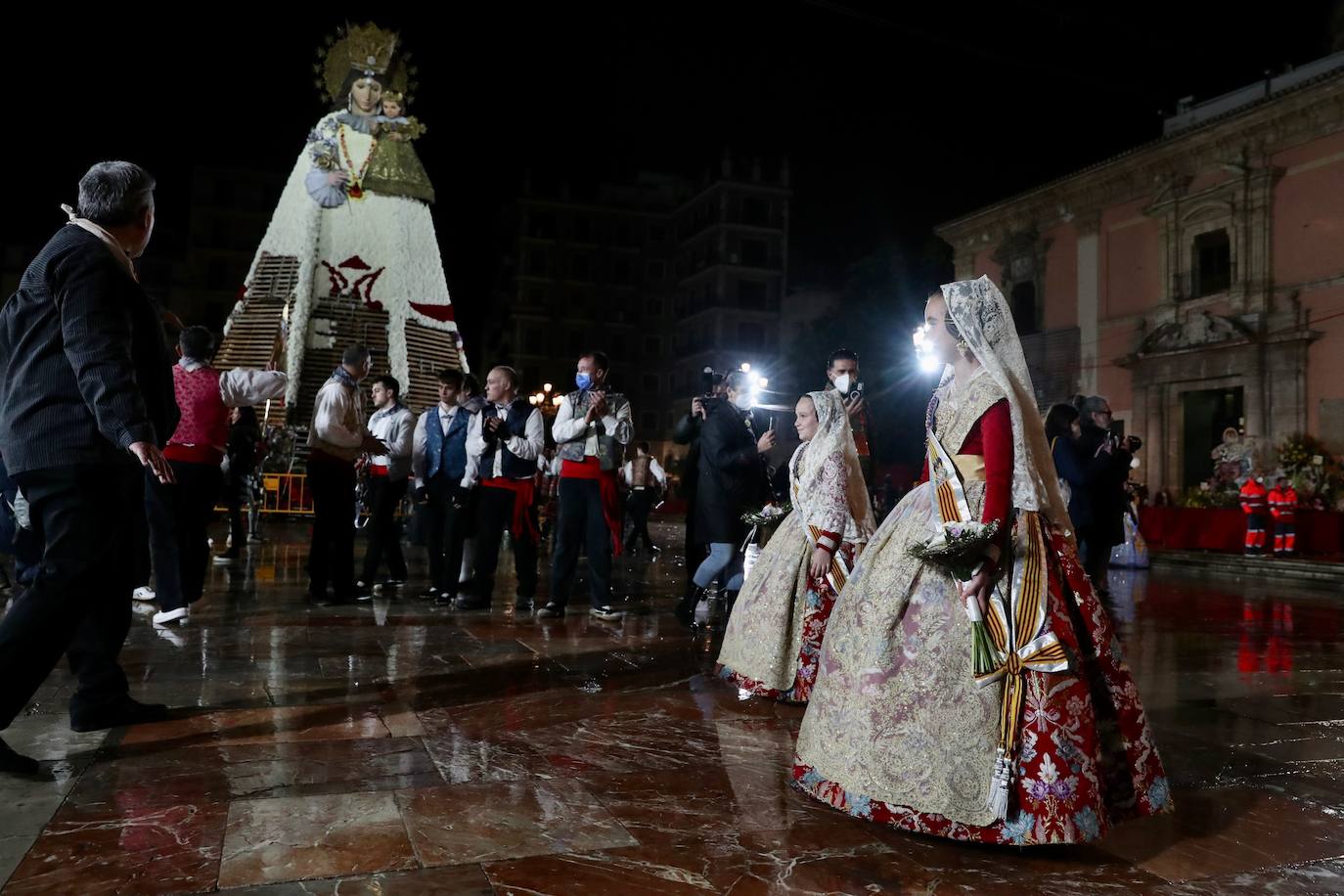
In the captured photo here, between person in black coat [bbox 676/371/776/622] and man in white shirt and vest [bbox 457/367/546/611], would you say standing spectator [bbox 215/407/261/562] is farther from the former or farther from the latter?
person in black coat [bbox 676/371/776/622]

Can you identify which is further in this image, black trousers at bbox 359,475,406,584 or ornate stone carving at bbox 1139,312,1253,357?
ornate stone carving at bbox 1139,312,1253,357

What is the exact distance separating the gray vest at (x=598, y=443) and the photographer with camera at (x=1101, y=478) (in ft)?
11.8

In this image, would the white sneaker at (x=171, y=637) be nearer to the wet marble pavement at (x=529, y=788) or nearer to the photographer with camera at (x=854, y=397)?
the wet marble pavement at (x=529, y=788)

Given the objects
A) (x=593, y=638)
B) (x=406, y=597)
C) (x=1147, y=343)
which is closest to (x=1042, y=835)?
(x=593, y=638)

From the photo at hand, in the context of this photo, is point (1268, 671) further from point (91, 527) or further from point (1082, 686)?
point (91, 527)

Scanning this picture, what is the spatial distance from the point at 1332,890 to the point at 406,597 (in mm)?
6481

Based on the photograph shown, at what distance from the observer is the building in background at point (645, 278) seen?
184ft

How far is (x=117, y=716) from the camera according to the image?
345 cm

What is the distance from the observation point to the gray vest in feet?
21.4

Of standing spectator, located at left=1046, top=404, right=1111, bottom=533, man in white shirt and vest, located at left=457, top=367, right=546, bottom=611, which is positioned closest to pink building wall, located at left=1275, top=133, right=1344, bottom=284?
standing spectator, located at left=1046, top=404, right=1111, bottom=533

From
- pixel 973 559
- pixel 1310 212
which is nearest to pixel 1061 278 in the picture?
pixel 1310 212

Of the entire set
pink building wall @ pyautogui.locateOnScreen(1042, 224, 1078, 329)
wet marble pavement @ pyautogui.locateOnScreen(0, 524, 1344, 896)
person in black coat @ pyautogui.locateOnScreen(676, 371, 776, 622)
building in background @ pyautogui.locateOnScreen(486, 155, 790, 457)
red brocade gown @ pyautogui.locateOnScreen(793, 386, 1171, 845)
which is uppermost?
building in background @ pyautogui.locateOnScreen(486, 155, 790, 457)

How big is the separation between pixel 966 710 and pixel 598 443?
4.21 meters

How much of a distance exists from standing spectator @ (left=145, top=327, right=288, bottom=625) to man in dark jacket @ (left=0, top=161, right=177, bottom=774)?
2.03 metres
